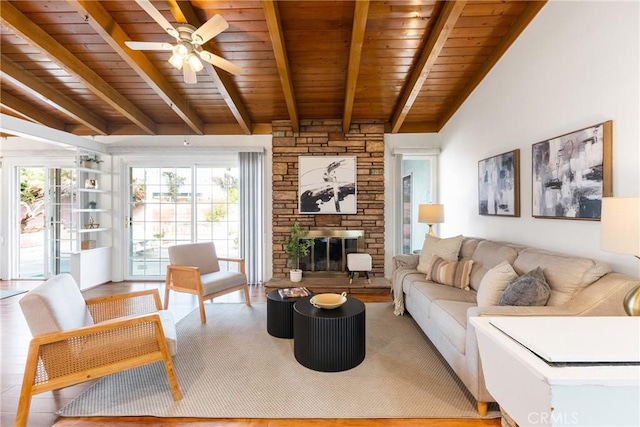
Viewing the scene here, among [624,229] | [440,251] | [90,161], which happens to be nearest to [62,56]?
[90,161]

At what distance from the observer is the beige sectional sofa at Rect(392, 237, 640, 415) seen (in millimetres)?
1708

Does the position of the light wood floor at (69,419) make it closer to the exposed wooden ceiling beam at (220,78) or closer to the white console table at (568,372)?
the white console table at (568,372)

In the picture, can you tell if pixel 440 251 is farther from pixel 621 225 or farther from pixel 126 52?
pixel 126 52

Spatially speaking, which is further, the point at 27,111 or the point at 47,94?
the point at 27,111

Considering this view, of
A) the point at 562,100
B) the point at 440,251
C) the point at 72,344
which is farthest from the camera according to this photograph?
the point at 440,251

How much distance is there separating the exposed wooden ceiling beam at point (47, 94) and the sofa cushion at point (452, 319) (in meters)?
4.97

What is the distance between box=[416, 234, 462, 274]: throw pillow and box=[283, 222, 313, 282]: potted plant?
1.77 m

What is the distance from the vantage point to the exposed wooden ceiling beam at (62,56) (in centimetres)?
254

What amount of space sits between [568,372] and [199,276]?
3.14 m

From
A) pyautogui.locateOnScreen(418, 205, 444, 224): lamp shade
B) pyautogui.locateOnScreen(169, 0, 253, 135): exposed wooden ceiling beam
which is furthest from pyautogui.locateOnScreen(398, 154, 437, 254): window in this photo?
pyautogui.locateOnScreen(169, 0, 253, 135): exposed wooden ceiling beam

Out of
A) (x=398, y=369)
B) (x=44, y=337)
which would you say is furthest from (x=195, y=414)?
(x=398, y=369)

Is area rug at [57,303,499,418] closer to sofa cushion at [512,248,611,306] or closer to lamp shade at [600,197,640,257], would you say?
sofa cushion at [512,248,611,306]

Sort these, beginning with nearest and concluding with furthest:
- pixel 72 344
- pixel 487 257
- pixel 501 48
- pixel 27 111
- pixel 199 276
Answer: pixel 72 344 < pixel 487 257 < pixel 501 48 < pixel 199 276 < pixel 27 111

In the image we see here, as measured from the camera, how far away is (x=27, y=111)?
4145 millimetres
